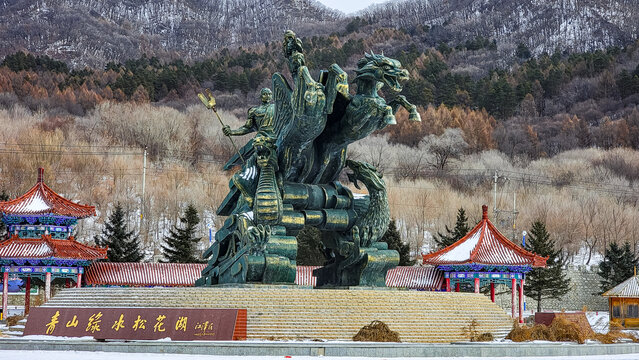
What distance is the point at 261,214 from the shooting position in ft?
43.2

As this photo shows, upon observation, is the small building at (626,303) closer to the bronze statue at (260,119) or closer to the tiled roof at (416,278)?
the tiled roof at (416,278)

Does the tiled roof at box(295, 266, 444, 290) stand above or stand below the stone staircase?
below

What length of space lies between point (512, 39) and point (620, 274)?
210 feet

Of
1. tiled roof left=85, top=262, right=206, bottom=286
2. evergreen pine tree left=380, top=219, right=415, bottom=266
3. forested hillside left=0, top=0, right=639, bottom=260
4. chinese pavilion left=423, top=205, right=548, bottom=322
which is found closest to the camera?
chinese pavilion left=423, top=205, right=548, bottom=322

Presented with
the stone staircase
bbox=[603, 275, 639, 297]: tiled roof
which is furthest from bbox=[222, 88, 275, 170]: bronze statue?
bbox=[603, 275, 639, 297]: tiled roof

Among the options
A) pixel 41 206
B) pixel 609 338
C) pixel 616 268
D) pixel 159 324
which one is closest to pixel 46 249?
pixel 41 206

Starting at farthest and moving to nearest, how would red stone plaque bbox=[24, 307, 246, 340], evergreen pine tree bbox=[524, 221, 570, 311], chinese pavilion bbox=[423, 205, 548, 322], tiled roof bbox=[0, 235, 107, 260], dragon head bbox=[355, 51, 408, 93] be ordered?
1. evergreen pine tree bbox=[524, 221, 570, 311]
2. chinese pavilion bbox=[423, 205, 548, 322]
3. tiled roof bbox=[0, 235, 107, 260]
4. dragon head bbox=[355, 51, 408, 93]
5. red stone plaque bbox=[24, 307, 246, 340]

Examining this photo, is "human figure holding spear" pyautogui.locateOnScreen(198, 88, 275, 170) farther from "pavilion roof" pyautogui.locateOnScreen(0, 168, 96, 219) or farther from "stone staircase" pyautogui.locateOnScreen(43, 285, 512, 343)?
"pavilion roof" pyautogui.locateOnScreen(0, 168, 96, 219)

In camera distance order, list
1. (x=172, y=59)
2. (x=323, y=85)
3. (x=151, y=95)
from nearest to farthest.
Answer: (x=323, y=85), (x=151, y=95), (x=172, y=59)

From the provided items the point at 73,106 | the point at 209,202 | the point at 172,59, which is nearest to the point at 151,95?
the point at 73,106

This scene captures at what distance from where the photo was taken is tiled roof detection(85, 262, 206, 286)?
2294cm

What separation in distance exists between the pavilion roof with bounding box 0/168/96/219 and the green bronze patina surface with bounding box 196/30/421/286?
1134cm

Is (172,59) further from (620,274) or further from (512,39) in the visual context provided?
(620,274)

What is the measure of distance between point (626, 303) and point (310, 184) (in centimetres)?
1548
